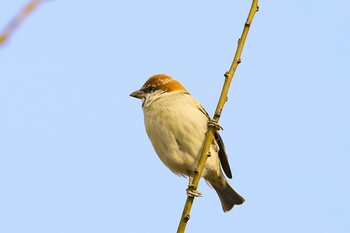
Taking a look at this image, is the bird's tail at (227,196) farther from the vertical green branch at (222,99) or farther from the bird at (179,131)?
the vertical green branch at (222,99)

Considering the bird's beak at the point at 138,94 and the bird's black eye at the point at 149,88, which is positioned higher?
the bird's black eye at the point at 149,88

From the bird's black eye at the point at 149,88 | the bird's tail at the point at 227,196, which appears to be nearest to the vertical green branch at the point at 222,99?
the bird's black eye at the point at 149,88

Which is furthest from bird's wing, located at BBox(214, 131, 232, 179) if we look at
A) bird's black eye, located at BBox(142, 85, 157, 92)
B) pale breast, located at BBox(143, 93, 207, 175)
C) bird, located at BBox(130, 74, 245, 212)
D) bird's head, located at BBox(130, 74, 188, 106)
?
bird's black eye, located at BBox(142, 85, 157, 92)

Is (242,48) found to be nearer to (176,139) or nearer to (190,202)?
(190,202)

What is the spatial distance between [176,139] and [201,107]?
0.50m

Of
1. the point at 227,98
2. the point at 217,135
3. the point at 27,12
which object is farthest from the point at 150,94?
the point at 27,12

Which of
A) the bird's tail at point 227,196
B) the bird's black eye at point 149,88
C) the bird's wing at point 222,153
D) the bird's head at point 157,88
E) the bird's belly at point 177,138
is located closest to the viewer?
the bird's belly at point 177,138

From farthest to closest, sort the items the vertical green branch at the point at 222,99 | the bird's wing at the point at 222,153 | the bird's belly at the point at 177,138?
the bird's wing at the point at 222,153, the bird's belly at the point at 177,138, the vertical green branch at the point at 222,99

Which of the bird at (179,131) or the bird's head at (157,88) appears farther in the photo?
the bird's head at (157,88)

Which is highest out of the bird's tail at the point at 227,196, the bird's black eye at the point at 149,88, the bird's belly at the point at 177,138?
the bird's black eye at the point at 149,88

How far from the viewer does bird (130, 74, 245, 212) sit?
4.41m

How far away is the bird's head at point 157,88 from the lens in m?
5.00

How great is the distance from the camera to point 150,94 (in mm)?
5074

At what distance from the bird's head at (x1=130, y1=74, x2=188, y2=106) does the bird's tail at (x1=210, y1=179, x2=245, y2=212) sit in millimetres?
1129
